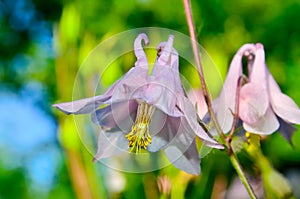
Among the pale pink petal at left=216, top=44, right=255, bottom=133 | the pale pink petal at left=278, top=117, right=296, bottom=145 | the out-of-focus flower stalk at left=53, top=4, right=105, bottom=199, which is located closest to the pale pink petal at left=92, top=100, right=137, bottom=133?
the pale pink petal at left=216, top=44, right=255, bottom=133

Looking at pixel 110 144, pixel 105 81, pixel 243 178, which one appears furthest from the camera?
pixel 105 81

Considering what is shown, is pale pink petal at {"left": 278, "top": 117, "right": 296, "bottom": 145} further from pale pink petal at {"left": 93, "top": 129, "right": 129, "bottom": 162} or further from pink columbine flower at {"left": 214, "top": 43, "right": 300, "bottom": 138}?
pale pink petal at {"left": 93, "top": 129, "right": 129, "bottom": 162}

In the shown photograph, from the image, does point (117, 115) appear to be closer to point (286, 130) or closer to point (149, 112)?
point (149, 112)

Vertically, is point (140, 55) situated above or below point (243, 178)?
above

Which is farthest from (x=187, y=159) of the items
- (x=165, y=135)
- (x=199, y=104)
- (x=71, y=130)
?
(x=71, y=130)

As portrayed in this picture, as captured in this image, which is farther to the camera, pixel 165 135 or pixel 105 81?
pixel 105 81

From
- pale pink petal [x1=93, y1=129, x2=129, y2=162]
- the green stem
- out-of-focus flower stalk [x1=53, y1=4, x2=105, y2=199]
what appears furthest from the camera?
out-of-focus flower stalk [x1=53, y1=4, x2=105, y2=199]

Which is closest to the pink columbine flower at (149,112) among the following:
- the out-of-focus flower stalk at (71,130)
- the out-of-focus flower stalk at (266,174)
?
the out-of-focus flower stalk at (266,174)
